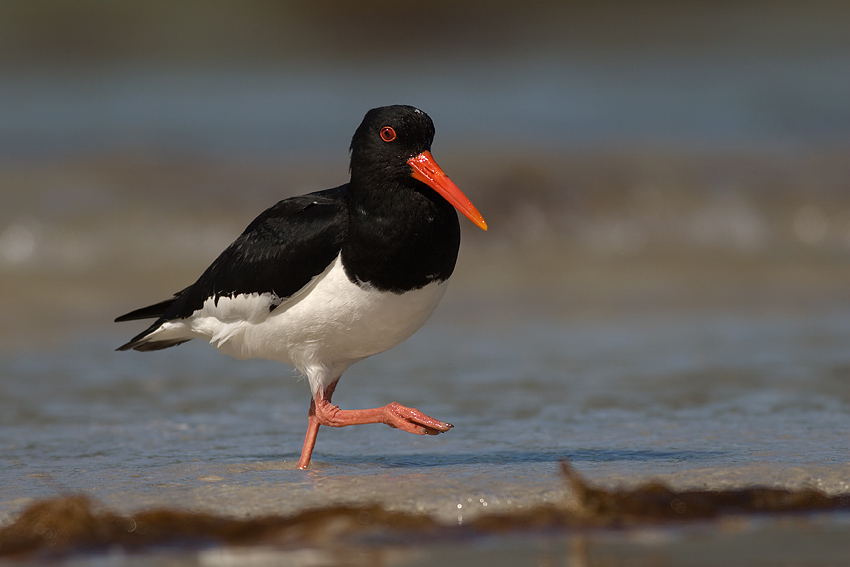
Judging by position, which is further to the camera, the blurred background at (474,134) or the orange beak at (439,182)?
the blurred background at (474,134)

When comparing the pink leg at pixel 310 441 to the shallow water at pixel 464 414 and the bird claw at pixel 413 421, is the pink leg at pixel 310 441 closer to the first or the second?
the shallow water at pixel 464 414

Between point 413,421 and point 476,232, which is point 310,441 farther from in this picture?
point 476,232

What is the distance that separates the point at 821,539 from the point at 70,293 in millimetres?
8110

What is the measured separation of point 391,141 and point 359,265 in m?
0.57

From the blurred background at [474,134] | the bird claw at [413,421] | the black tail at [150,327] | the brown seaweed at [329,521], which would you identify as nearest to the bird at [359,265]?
the bird claw at [413,421]

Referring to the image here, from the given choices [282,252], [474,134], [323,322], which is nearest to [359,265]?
[323,322]

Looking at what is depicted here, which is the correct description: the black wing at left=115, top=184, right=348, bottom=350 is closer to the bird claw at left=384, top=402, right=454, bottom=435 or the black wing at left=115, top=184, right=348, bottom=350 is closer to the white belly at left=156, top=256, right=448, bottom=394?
the white belly at left=156, top=256, right=448, bottom=394

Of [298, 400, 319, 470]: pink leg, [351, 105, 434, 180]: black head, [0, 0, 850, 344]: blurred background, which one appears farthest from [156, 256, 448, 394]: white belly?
[0, 0, 850, 344]: blurred background

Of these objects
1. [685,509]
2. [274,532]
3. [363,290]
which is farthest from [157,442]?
[685,509]

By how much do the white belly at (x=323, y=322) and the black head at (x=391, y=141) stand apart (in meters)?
0.44

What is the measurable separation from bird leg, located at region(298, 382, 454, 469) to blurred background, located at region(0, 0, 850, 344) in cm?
445

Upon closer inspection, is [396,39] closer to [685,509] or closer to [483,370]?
[483,370]

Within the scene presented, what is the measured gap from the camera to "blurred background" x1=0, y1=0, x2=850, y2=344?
420 inches

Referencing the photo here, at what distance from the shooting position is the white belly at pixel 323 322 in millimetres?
4305
